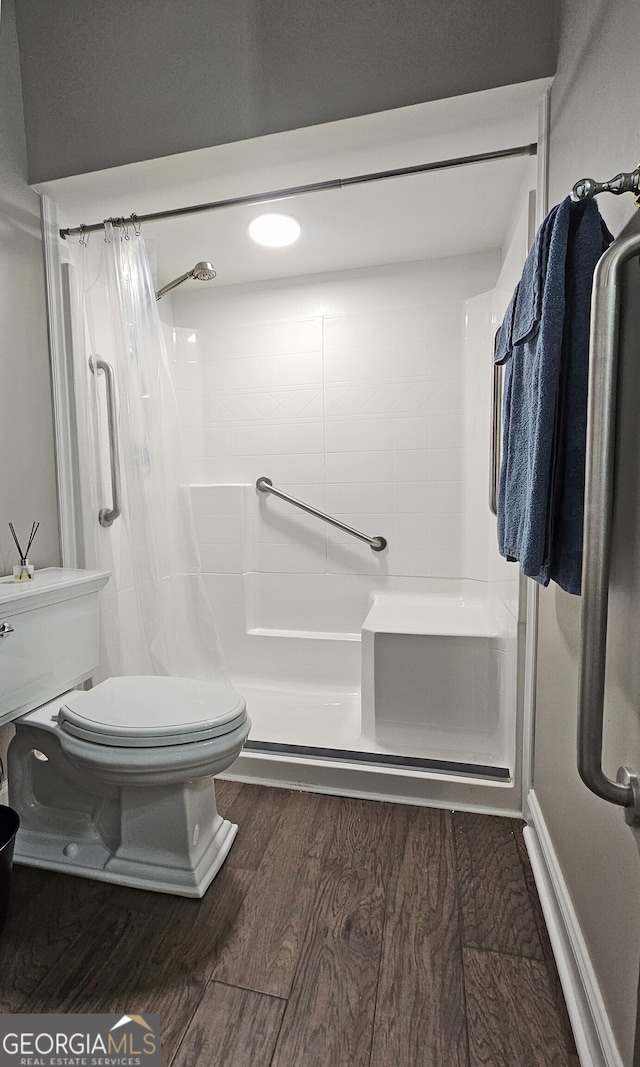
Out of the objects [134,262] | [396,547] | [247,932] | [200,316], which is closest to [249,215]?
[134,262]

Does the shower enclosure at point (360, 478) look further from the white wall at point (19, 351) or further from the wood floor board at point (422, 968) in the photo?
the wood floor board at point (422, 968)

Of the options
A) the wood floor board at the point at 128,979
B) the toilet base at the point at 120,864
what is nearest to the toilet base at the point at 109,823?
the toilet base at the point at 120,864

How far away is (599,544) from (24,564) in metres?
1.56

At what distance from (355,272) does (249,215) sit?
0.69 meters

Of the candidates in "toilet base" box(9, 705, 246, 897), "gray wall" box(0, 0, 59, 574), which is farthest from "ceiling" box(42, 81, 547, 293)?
"toilet base" box(9, 705, 246, 897)

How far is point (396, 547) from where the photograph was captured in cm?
252

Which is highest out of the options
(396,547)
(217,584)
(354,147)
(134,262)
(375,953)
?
(354,147)

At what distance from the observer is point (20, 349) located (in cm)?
171

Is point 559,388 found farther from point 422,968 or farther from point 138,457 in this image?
point 138,457

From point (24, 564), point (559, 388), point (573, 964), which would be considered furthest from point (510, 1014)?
point (24, 564)

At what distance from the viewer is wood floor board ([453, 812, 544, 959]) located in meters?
1.18

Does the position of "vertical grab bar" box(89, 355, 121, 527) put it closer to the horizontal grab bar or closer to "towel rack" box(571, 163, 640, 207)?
the horizontal grab bar

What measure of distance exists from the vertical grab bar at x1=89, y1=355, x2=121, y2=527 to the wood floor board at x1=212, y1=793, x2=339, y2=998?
1174mm

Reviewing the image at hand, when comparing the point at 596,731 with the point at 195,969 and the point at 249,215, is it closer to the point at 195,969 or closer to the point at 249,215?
the point at 195,969
